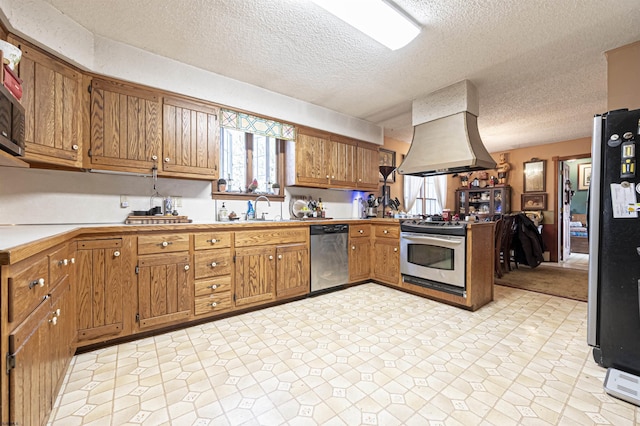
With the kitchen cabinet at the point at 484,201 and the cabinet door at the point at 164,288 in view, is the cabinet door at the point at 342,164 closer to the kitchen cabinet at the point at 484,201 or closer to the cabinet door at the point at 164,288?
the cabinet door at the point at 164,288

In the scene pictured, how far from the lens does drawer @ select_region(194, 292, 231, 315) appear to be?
95.0 inches

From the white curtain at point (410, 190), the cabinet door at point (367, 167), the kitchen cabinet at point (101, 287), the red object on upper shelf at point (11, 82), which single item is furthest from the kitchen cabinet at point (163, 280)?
the white curtain at point (410, 190)

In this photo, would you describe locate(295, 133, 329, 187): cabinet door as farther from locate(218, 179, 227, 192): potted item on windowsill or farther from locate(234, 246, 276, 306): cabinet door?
locate(234, 246, 276, 306): cabinet door

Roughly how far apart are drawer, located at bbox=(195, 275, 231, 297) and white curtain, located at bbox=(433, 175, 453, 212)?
5.40 m

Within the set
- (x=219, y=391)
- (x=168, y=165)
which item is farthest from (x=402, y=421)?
(x=168, y=165)

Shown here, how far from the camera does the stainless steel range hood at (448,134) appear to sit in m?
3.05

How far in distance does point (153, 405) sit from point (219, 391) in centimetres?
33

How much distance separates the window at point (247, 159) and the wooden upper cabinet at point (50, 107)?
1.32 meters

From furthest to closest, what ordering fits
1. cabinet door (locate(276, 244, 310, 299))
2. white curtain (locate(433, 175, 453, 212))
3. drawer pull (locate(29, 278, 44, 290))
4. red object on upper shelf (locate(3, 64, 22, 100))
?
white curtain (locate(433, 175, 453, 212)) → cabinet door (locate(276, 244, 310, 299)) → red object on upper shelf (locate(3, 64, 22, 100)) → drawer pull (locate(29, 278, 44, 290))

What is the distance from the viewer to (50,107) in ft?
6.45

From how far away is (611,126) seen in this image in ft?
5.72

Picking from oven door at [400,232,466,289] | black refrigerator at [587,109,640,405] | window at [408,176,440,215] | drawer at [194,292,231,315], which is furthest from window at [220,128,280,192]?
window at [408,176,440,215]

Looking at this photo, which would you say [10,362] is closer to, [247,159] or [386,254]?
[247,159]

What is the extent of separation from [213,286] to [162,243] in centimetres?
60
